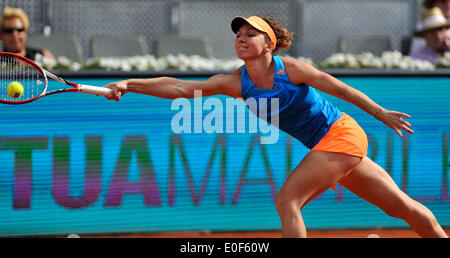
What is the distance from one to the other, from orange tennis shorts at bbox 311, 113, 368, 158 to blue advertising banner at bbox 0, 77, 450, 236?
1550 mm

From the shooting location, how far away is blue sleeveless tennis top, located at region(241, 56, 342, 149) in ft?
10.7

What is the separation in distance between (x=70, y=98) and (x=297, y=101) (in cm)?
217

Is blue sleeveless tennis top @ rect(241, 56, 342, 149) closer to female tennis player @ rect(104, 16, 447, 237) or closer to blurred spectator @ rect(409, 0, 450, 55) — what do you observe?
female tennis player @ rect(104, 16, 447, 237)

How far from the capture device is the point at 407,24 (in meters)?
8.68

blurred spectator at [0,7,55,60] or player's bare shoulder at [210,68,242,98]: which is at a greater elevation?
blurred spectator at [0,7,55,60]

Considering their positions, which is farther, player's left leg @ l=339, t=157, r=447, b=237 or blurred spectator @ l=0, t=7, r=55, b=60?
blurred spectator @ l=0, t=7, r=55, b=60

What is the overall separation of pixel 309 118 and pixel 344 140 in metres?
0.25

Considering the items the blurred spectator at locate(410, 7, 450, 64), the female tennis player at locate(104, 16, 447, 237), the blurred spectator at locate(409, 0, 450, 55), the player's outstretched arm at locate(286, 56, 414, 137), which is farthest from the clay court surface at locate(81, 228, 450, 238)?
the blurred spectator at locate(409, 0, 450, 55)

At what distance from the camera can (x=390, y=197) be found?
126 inches

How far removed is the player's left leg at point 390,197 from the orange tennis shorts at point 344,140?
10cm

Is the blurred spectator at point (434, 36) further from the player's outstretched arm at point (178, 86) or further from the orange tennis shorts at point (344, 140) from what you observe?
the player's outstretched arm at point (178, 86)

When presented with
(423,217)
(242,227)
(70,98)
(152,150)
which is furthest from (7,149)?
(423,217)

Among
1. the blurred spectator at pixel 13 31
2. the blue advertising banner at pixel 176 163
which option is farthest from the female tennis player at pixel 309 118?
the blurred spectator at pixel 13 31

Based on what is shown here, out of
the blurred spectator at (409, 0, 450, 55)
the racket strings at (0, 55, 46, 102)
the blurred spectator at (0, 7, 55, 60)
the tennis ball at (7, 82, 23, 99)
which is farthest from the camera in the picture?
the blurred spectator at (409, 0, 450, 55)
